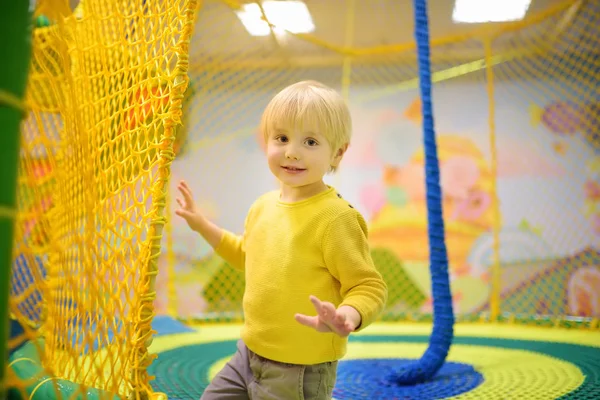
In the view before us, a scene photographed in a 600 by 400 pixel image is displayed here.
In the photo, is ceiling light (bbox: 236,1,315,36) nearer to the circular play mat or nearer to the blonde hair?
the circular play mat

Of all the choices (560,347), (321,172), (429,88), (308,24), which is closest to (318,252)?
(321,172)

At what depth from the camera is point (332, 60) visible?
10.3ft

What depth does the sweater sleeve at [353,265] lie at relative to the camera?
0.68 metres

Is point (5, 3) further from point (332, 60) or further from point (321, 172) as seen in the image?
point (332, 60)

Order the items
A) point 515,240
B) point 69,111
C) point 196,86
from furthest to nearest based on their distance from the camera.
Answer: point 515,240 → point 196,86 → point 69,111

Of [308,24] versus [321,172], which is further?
[308,24]

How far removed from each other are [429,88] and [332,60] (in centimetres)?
205

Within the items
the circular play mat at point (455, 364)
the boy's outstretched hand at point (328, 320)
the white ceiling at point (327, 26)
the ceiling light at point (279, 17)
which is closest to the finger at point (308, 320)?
the boy's outstretched hand at point (328, 320)

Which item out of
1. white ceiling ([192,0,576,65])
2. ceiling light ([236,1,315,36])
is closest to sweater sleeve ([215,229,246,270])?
ceiling light ([236,1,315,36])

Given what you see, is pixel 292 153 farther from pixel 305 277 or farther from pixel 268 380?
pixel 268 380

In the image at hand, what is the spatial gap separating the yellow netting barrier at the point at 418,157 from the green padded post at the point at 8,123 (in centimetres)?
219

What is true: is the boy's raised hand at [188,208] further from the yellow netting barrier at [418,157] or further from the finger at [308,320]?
the yellow netting barrier at [418,157]

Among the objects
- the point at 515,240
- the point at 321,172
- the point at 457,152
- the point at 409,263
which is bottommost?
the point at 409,263

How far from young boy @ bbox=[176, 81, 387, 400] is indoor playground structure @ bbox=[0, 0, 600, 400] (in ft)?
0.49
